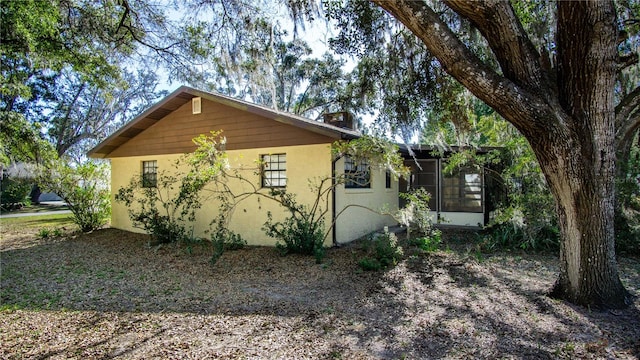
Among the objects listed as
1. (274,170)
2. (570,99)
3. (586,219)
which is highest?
(570,99)

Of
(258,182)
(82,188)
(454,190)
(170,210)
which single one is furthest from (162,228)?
(454,190)

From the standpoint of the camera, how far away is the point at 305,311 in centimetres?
434

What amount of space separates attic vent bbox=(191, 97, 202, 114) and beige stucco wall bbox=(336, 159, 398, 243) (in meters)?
4.17

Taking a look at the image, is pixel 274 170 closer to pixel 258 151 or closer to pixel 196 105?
pixel 258 151

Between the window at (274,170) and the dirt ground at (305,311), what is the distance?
2.10m

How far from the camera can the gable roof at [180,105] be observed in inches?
296

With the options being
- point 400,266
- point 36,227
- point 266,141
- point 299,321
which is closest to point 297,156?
point 266,141

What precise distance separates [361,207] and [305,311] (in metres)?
4.77

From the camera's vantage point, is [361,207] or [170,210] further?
[170,210]

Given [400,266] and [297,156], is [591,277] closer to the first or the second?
[400,266]

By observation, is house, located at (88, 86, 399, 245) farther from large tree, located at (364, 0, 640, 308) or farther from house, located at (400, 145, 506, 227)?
large tree, located at (364, 0, 640, 308)

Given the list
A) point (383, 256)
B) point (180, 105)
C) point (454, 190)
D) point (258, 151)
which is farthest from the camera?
point (454, 190)

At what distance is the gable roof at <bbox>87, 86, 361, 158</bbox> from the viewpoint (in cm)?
751

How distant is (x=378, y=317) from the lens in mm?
4129
